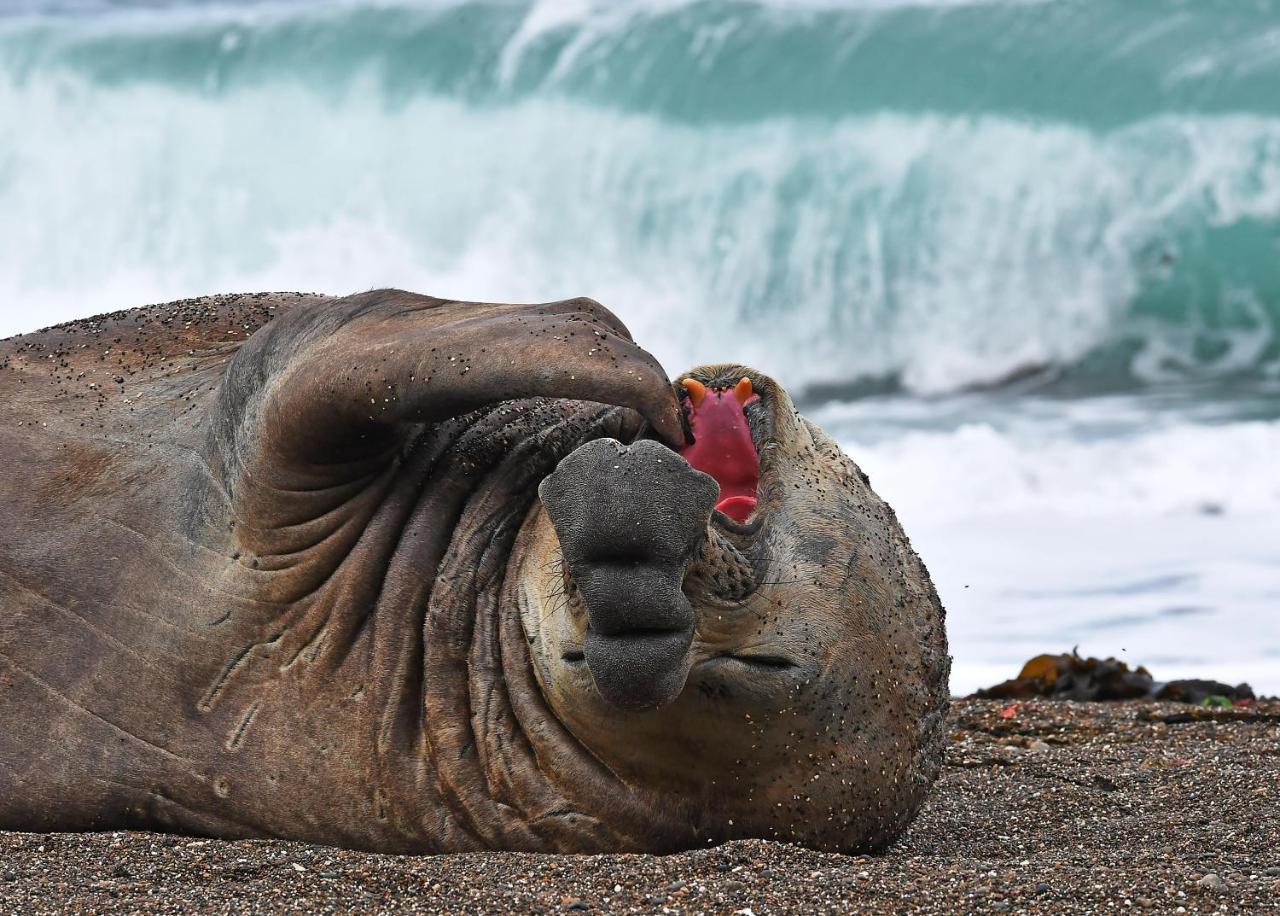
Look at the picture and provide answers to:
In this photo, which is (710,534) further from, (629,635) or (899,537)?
(899,537)

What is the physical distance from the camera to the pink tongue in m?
4.55

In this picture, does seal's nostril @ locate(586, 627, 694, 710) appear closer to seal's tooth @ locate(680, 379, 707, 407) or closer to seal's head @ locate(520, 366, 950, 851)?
seal's head @ locate(520, 366, 950, 851)

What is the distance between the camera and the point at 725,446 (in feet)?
15.0

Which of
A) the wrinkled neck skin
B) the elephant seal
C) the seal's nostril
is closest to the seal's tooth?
the elephant seal

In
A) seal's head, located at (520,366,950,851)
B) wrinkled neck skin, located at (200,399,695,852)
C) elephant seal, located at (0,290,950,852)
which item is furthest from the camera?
wrinkled neck skin, located at (200,399,695,852)

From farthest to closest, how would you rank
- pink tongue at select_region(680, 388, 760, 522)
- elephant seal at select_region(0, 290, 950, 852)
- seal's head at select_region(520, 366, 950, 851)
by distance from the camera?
A: pink tongue at select_region(680, 388, 760, 522), elephant seal at select_region(0, 290, 950, 852), seal's head at select_region(520, 366, 950, 851)

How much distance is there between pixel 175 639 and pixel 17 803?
2.10 ft

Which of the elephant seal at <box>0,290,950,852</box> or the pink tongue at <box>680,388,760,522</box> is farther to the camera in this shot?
the pink tongue at <box>680,388,760,522</box>

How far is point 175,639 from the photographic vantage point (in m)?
4.71

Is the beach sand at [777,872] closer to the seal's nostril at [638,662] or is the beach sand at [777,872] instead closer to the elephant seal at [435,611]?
the elephant seal at [435,611]

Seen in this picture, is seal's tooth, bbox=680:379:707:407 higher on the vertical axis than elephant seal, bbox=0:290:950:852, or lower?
higher

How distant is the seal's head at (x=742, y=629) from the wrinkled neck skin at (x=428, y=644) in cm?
13

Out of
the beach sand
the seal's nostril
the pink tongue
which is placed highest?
the pink tongue

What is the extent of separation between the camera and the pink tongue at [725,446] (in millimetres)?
4547
